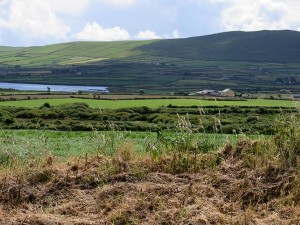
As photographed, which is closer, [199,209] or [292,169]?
[199,209]

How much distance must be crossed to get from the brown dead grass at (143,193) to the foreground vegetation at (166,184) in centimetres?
2

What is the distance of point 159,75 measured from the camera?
176125 millimetres

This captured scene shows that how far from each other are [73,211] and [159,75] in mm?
168446

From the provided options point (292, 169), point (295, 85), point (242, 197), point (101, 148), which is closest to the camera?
point (242, 197)

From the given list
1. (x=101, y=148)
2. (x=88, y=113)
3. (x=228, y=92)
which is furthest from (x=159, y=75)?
(x=101, y=148)

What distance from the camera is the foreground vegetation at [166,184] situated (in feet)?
26.7

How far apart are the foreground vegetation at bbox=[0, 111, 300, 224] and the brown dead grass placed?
18 mm

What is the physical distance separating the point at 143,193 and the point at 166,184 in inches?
25.7

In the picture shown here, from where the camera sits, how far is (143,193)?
8.90 m

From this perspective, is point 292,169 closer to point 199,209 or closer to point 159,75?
point 199,209

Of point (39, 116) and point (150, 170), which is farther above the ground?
point (150, 170)

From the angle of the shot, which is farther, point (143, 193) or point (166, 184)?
point (166, 184)

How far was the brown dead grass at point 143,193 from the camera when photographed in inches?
318

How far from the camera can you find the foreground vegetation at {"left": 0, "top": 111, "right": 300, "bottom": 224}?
815cm
